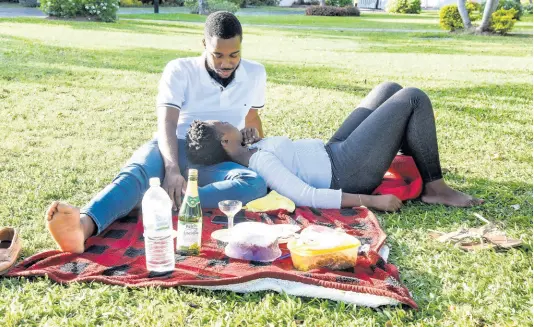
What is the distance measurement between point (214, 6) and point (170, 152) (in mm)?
25552

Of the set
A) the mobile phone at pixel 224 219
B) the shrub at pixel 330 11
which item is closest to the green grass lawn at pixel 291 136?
the mobile phone at pixel 224 219

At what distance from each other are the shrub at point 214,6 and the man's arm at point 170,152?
24.3 meters

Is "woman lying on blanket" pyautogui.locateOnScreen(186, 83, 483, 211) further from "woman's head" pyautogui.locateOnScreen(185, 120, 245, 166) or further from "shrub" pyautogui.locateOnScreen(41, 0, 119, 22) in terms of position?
"shrub" pyautogui.locateOnScreen(41, 0, 119, 22)

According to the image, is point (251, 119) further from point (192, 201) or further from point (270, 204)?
point (192, 201)

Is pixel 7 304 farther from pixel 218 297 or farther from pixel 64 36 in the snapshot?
pixel 64 36

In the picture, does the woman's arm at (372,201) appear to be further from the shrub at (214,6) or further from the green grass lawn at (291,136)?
the shrub at (214,6)

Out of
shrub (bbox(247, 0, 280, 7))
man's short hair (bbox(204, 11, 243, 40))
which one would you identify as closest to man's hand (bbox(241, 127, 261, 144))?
man's short hair (bbox(204, 11, 243, 40))

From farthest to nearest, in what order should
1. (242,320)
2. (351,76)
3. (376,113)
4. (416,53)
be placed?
1. (416,53)
2. (351,76)
3. (376,113)
4. (242,320)

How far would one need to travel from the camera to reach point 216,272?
3.18 m

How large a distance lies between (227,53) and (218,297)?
180 centimetres

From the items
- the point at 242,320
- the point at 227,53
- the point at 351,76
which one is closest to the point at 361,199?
the point at 227,53

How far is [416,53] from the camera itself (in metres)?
14.7

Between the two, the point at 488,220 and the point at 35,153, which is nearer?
the point at 488,220

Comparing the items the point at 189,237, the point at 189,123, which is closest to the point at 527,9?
the point at 189,123
